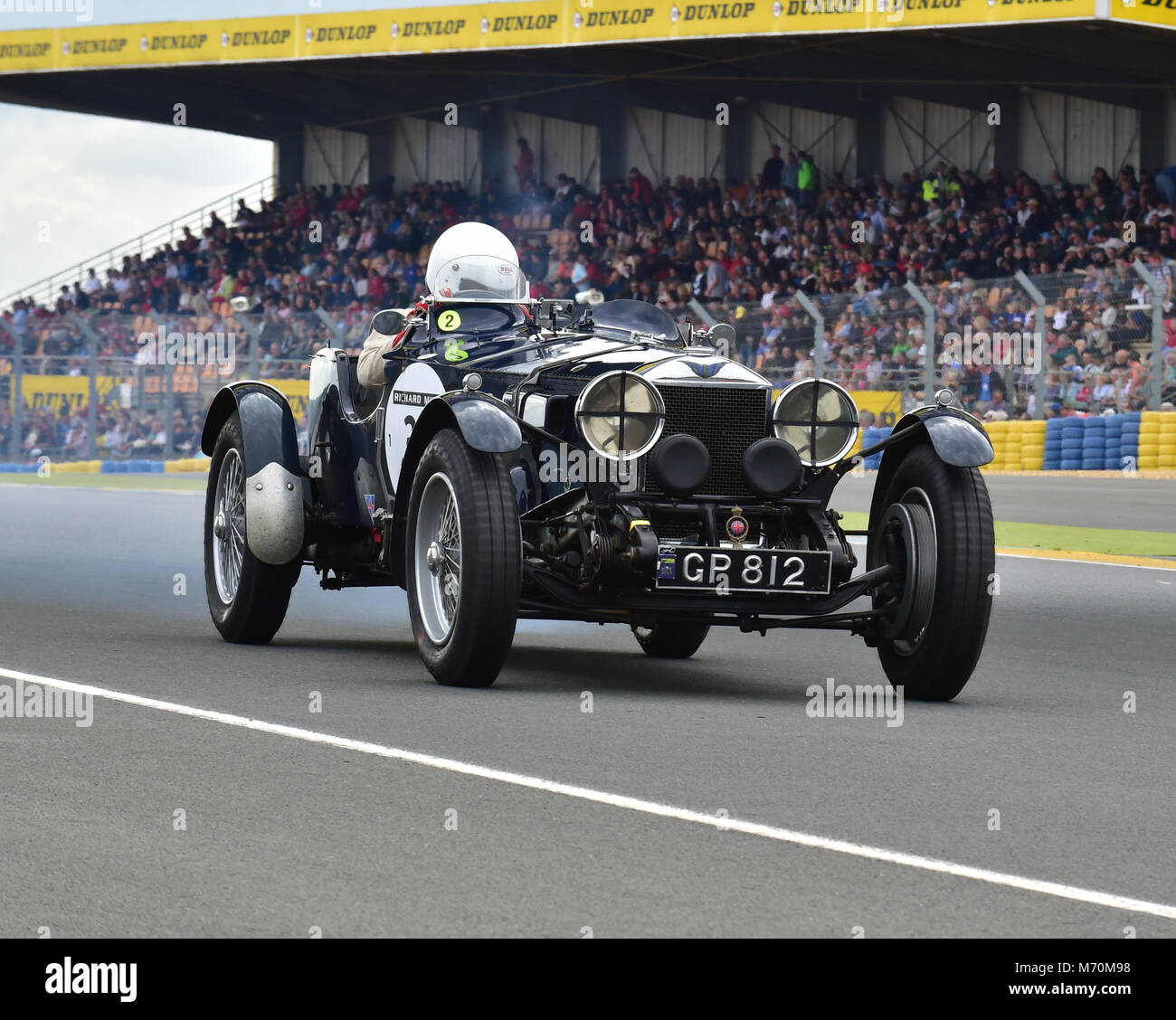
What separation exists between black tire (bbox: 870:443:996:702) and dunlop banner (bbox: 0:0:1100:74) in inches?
814

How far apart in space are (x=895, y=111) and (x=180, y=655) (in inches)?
1174

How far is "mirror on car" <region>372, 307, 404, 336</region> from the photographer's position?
31.7ft

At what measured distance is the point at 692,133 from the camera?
133 feet

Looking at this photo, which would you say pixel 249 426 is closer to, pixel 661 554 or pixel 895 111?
pixel 661 554

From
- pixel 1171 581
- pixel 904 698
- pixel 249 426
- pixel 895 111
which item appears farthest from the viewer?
pixel 895 111

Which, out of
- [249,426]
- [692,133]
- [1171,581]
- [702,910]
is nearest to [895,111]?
[692,133]

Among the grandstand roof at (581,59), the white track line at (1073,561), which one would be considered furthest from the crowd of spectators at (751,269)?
the white track line at (1073,561)

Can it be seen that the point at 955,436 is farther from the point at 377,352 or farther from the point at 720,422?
the point at 377,352

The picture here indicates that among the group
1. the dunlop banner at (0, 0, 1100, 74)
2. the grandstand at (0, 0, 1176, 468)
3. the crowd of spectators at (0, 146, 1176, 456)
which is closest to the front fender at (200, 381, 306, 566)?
the crowd of spectators at (0, 146, 1176, 456)

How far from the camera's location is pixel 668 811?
560 cm

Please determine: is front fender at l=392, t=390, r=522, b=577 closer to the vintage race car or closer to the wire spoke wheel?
the vintage race car

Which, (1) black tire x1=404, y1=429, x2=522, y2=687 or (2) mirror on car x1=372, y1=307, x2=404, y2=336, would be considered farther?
(2) mirror on car x1=372, y1=307, x2=404, y2=336

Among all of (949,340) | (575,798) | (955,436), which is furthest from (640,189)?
(575,798)

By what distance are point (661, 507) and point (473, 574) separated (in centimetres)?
88
